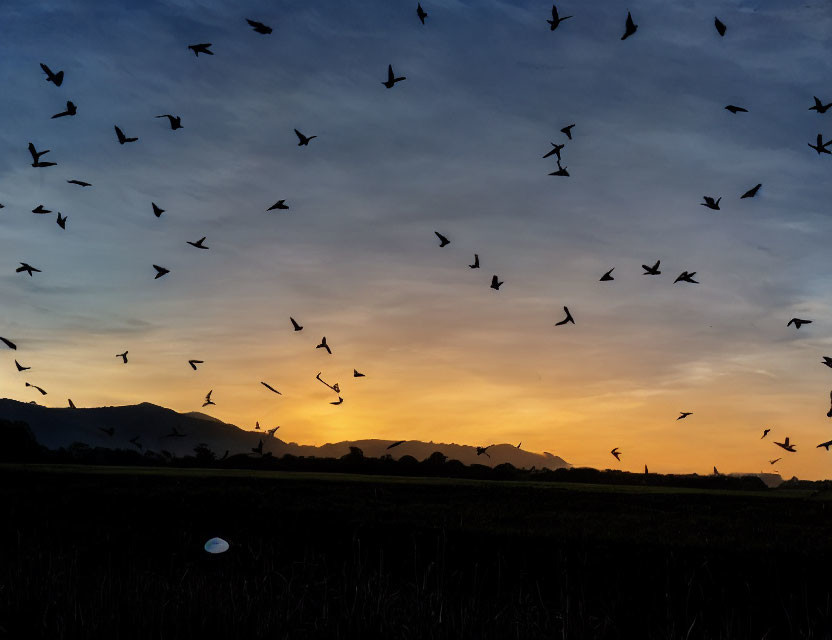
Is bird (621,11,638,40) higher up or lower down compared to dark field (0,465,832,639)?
higher up

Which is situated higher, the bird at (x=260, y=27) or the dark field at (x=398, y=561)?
the bird at (x=260, y=27)

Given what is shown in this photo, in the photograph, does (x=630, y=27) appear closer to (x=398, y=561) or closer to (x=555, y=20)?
(x=555, y=20)

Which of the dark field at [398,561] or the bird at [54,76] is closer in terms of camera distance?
the dark field at [398,561]

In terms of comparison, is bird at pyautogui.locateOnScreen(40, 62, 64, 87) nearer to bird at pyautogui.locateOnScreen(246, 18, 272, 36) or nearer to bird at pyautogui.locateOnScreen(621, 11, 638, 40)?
bird at pyautogui.locateOnScreen(246, 18, 272, 36)

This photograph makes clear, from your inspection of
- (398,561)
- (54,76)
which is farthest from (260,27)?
(398,561)

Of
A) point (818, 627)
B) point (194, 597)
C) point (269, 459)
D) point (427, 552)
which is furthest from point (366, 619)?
point (269, 459)

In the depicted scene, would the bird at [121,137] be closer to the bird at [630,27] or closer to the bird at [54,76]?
the bird at [54,76]

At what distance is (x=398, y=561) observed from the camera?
1966 cm

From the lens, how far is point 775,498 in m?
30.3

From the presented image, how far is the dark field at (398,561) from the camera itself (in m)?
9.99

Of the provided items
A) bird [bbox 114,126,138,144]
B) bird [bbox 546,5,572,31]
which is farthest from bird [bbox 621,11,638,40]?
bird [bbox 114,126,138,144]

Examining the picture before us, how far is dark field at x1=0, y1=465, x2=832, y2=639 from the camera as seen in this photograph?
9.99 metres

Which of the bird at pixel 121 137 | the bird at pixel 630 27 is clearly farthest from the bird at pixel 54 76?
the bird at pixel 630 27

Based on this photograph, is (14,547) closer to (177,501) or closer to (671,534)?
(177,501)
